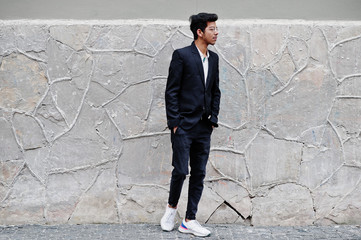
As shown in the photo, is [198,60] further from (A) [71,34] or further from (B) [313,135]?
(B) [313,135]

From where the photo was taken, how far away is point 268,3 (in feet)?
15.0

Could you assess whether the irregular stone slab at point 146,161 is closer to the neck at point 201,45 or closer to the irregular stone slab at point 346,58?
the neck at point 201,45

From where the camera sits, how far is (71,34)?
4410mm

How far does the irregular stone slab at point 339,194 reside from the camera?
4609 millimetres

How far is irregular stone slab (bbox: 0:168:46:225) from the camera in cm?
448

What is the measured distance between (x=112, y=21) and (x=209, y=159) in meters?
1.44

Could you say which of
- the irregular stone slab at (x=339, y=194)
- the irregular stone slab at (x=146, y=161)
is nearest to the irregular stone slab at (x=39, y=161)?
the irregular stone slab at (x=146, y=161)

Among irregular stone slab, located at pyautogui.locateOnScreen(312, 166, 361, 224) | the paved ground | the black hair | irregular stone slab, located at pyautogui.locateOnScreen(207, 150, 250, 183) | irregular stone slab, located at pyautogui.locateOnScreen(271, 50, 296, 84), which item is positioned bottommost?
the paved ground

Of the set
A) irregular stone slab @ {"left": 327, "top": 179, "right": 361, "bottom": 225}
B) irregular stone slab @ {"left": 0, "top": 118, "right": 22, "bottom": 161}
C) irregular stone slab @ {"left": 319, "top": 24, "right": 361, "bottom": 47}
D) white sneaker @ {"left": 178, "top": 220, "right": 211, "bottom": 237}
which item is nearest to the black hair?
irregular stone slab @ {"left": 319, "top": 24, "right": 361, "bottom": 47}

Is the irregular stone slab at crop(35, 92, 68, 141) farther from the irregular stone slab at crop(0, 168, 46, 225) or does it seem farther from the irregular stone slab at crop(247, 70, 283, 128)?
the irregular stone slab at crop(247, 70, 283, 128)

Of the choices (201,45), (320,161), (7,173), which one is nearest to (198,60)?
(201,45)

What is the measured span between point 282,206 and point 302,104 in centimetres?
90

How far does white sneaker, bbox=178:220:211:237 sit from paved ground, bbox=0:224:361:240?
4 centimetres

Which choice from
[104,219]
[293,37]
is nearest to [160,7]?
[293,37]
